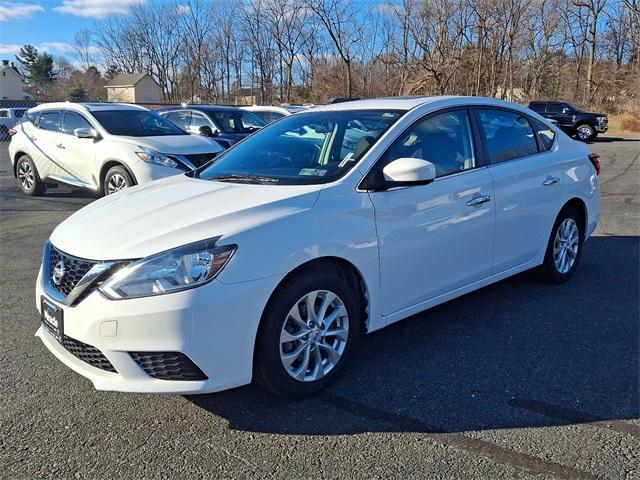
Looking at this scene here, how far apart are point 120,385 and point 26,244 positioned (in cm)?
474

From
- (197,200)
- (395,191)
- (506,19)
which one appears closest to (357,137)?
(395,191)

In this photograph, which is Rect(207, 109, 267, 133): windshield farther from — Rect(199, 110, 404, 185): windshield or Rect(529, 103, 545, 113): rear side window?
Rect(529, 103, 545, 113): rear side window

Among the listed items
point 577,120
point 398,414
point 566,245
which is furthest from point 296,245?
point 577,120

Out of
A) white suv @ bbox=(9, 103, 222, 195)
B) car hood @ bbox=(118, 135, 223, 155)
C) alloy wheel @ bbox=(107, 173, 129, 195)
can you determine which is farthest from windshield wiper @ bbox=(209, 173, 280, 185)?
alloy wheel @ bbox=(107, 173, 129, 195)

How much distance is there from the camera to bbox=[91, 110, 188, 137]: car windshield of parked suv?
376 inches

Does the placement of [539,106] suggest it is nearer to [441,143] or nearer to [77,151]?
[77,151]

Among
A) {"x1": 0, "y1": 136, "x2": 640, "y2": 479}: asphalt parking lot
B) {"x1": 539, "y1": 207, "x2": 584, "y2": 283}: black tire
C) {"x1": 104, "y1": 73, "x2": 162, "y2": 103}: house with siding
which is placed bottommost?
{"x1": 0, "y1": 136, "x2": 640, "y2": 479}: asphalt parking lot

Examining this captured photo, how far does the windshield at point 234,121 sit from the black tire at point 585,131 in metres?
19.5

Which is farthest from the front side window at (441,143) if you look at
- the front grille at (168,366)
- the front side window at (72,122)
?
the front side window at (72,122)

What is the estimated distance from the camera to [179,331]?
2711mm

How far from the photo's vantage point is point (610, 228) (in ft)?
24.9

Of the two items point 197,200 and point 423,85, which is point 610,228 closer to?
point 197,200

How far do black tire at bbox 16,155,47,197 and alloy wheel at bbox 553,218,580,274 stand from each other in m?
8.98

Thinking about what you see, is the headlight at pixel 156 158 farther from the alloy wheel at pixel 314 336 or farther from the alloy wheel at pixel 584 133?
the alloy wheel at pixel 584 133
